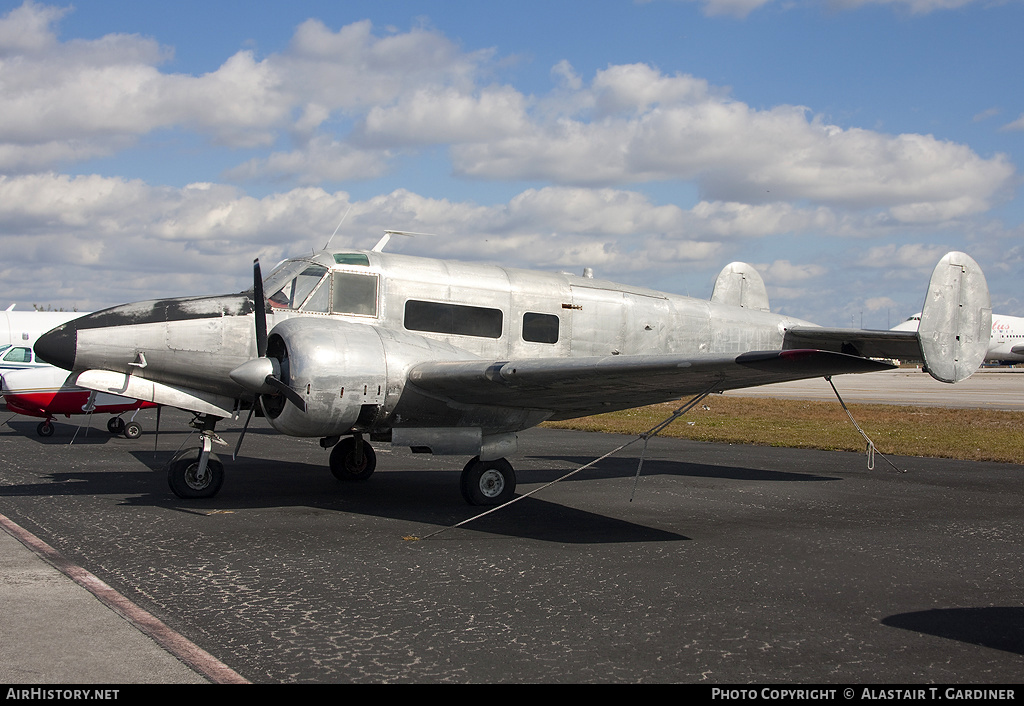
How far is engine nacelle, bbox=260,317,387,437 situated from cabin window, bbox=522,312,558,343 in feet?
9.34

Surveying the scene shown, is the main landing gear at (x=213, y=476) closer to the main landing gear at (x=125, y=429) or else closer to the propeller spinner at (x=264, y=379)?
the propeller spinner at (x=264, y=379)

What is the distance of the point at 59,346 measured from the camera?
977 cm

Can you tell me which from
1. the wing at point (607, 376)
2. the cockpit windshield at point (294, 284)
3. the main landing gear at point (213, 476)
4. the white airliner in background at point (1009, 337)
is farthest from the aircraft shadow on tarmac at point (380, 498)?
the white airliner in background at point (1009, 337)

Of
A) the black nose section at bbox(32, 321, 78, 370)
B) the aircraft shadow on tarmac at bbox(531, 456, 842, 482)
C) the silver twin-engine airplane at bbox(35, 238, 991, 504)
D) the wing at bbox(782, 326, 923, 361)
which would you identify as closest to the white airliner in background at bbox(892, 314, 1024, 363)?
the aircraft shadow on tarmac at bbox(531, 456, 842, 482)

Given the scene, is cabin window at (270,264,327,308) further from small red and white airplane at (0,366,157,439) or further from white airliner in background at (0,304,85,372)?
white airliner in background at (0,304,85,372)

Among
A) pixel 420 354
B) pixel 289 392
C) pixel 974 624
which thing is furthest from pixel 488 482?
pixel 974 624

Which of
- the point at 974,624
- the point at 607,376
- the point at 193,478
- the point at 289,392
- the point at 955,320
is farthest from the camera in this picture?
the point at 193,478

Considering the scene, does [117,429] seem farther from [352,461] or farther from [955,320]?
[955,320]

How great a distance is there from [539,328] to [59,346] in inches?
244

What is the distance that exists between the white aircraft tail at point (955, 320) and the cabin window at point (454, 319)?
17.9 ft

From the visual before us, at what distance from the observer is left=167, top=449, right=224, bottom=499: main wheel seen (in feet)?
34.7

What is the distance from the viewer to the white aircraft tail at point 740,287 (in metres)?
14.9

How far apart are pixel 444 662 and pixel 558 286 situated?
7884 millimetres

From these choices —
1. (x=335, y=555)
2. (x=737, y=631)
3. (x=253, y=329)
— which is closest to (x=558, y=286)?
(x=253, y=329)
